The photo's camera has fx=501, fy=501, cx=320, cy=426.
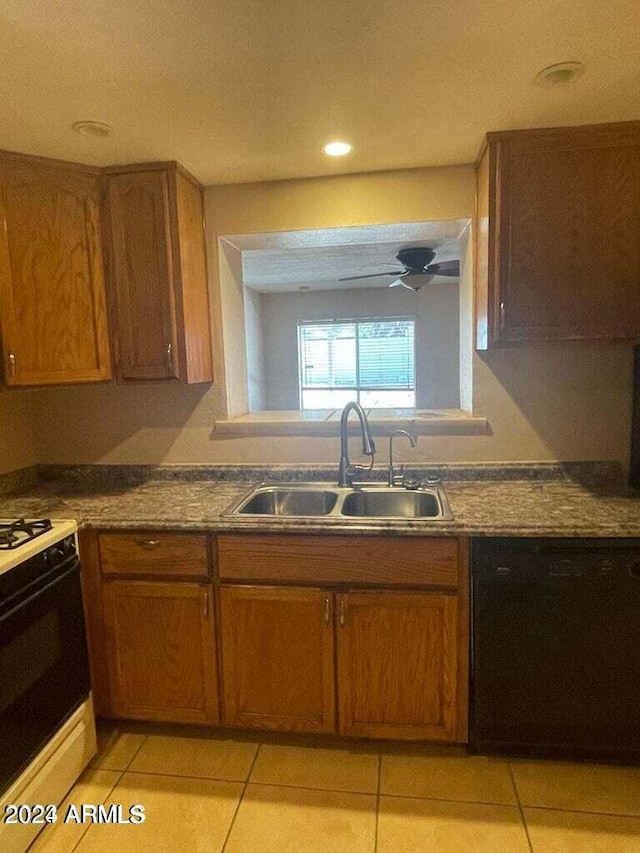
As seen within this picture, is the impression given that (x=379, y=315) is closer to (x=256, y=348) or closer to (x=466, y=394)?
(x=256, y=348)

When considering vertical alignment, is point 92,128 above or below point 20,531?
above

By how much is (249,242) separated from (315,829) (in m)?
2.37

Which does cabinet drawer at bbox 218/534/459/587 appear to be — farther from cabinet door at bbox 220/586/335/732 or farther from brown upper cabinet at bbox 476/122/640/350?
brown upper cabinet at bbox 476/122/640/350

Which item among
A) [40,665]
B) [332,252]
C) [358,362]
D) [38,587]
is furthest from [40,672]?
[358,362]

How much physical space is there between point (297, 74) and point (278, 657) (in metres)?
1.92

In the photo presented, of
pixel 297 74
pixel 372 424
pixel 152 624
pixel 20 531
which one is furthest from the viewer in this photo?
pixel 372 424

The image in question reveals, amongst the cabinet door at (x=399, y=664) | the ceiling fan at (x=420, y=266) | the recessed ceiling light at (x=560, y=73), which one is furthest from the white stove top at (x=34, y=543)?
the ceiling fan at (x=420, y=266)

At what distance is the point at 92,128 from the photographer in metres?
1.76

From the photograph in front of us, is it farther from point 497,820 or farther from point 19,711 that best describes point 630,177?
point 19,711

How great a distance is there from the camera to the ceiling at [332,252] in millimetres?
2375

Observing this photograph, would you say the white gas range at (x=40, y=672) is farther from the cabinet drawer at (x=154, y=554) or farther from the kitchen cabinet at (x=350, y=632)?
the kitchen cabinet at (x=350, y=632)

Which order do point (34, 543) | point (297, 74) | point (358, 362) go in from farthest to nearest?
point (358, 362) < point (34, 543) < point (297, 74)

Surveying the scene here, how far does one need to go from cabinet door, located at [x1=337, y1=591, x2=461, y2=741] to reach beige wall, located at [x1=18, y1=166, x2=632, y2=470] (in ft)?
2.60

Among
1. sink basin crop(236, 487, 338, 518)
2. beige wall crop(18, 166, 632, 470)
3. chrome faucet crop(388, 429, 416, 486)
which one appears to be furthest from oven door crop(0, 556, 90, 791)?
chrome faucet crop(388, 429, 416, 486)
